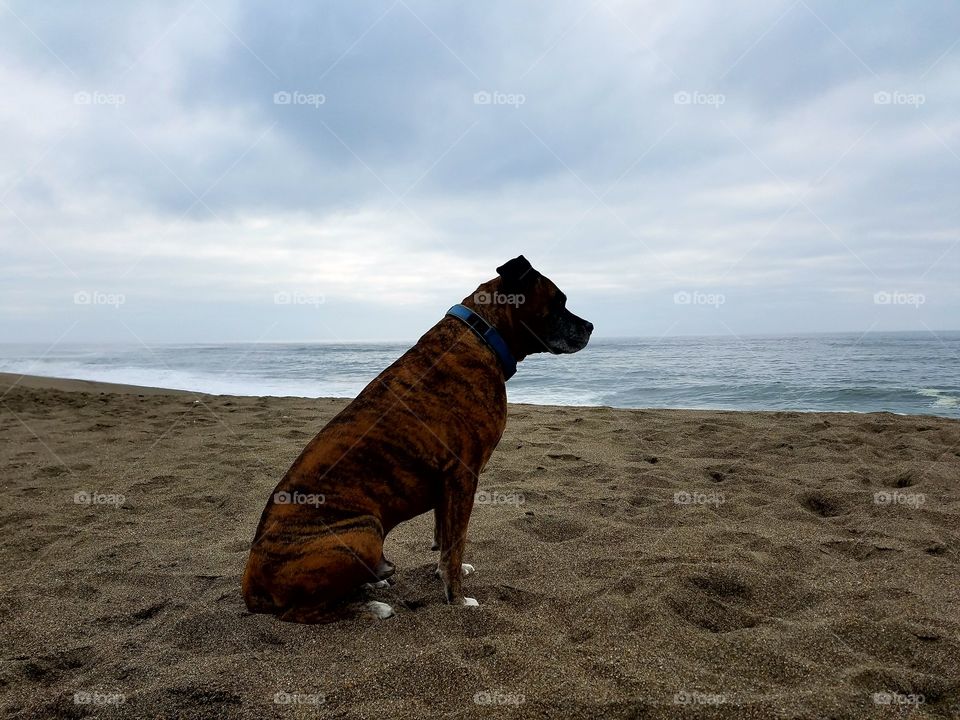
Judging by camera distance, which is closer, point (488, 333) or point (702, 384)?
point (488, 333)

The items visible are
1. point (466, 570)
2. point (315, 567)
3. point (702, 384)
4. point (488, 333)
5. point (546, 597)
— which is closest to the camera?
point (315, 567)

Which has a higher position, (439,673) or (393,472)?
(393,472)

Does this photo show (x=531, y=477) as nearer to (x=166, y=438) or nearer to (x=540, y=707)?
(x=540, y=707)

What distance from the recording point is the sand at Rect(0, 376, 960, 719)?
2049mm

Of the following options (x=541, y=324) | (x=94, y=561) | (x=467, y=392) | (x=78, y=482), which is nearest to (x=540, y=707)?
(x=467, y=392)

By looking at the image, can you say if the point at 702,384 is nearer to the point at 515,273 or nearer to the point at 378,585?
the point at 515,273

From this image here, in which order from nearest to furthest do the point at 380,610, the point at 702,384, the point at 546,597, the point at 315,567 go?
the point at 315,567, the point at 380,610, the point at 546,597, the point at 702,384

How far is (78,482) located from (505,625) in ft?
14.2

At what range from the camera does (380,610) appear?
8.87ft

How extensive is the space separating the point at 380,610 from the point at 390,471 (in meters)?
0.65

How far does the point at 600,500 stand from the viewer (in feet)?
14.5

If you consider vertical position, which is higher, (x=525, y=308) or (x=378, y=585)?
(x=525, y=308)

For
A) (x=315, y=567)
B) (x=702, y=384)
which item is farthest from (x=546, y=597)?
(x=702, y=384)

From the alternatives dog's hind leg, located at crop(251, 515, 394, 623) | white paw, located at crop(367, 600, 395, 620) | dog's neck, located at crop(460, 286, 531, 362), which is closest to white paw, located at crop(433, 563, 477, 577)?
white paw, located at crop(367, 600, 395, 620)
